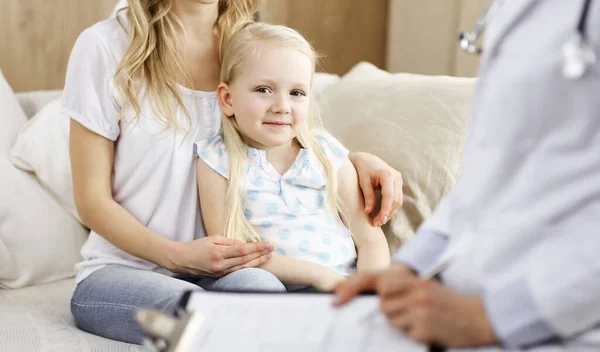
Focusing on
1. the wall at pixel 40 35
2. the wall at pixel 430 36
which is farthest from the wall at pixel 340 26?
the wall at pixel 40 35

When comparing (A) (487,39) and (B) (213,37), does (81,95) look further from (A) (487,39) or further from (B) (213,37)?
(A) (487,39)

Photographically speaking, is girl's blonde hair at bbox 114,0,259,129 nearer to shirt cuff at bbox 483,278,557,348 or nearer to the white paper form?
the white paper form

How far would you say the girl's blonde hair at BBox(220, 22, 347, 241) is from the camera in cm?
131

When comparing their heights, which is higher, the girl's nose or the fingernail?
the fingernail

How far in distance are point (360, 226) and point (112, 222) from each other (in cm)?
42

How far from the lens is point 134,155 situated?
137 centimetres

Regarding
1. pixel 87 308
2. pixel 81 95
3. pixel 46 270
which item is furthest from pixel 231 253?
pixel 46 270

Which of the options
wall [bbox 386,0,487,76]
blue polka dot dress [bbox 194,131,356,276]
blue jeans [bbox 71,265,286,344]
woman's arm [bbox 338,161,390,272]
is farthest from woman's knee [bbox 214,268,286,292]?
wall [bbox 386,0,487,76]

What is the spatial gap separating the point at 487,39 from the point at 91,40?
2.82 ft

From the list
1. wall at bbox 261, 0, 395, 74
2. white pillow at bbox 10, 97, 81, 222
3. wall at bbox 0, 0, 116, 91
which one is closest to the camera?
white pillow at bbox 10, 97, 81, 222

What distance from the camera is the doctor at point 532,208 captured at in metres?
0.60

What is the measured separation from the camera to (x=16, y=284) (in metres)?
1.56

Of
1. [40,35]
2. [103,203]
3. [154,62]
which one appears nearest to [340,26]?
[40,35]

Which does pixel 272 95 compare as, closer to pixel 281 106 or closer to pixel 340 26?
pixel 281 106
